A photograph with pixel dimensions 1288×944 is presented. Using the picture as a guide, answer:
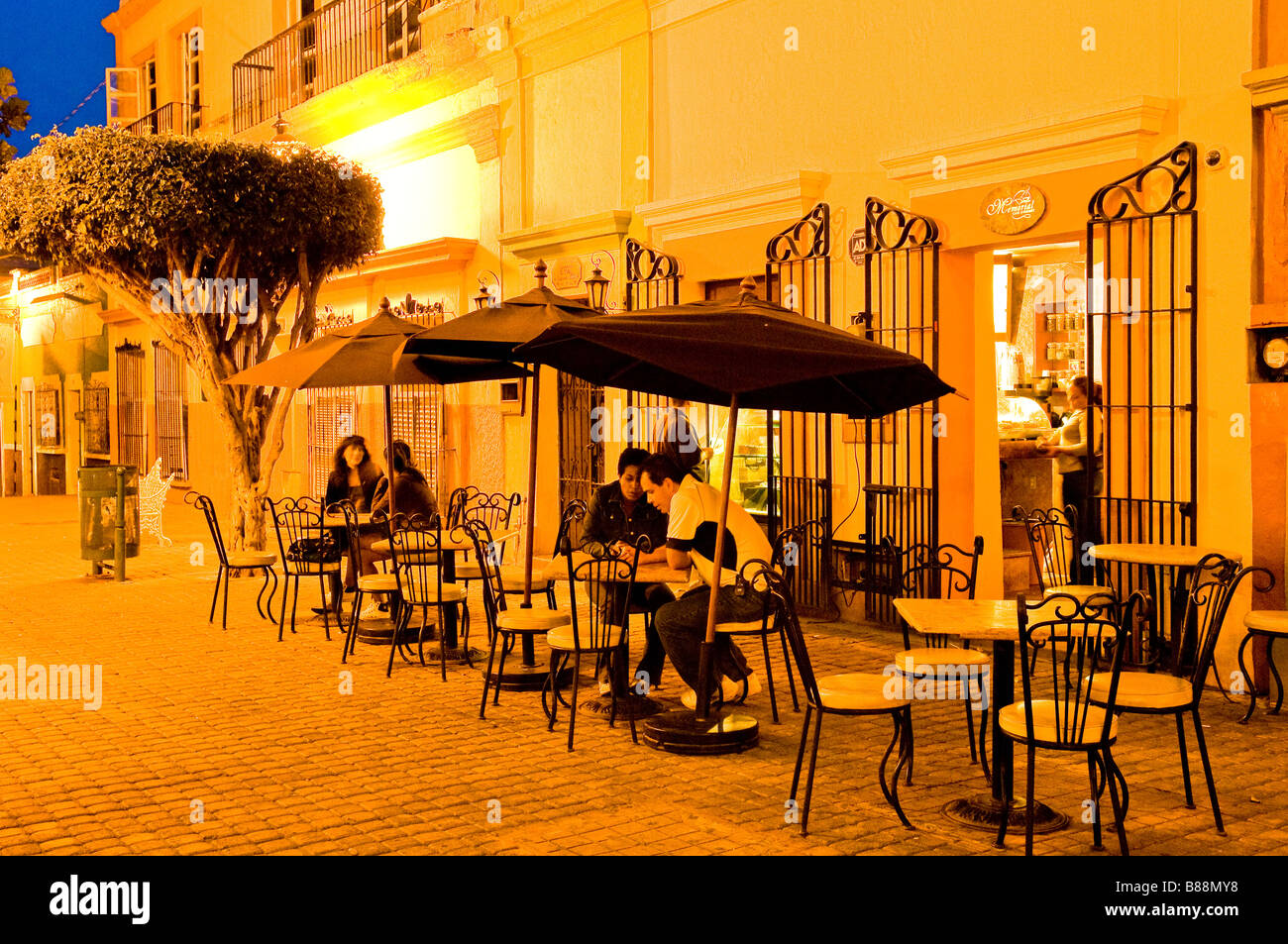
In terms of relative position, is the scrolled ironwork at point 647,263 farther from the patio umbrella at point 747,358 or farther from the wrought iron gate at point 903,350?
the patio umbrella at point 747,358

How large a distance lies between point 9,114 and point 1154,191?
12104 mm

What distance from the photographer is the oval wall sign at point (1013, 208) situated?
28.9ft

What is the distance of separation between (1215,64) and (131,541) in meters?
10.6

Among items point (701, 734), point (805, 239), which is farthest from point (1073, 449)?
point (701, 734)

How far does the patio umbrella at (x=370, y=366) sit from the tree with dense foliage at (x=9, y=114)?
6.75m

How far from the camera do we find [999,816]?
5.27m

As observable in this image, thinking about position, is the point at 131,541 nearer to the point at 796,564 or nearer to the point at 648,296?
the point at 648,296

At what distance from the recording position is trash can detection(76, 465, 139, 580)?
13.1 metres

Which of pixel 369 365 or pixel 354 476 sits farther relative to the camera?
pixel 354 476

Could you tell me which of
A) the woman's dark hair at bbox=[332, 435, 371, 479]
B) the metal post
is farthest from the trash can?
the woman's dark hair at bbox=[332, 435, 371, 479]

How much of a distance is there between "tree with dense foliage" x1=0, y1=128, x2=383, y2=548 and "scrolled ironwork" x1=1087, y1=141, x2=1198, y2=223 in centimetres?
835

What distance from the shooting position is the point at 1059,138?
8469 millimetres

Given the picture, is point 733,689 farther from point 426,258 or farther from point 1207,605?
point 426,258

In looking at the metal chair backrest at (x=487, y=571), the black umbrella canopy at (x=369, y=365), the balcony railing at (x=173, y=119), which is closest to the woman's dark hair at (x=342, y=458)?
the black umbrella canopy at (x=369, y=365)
